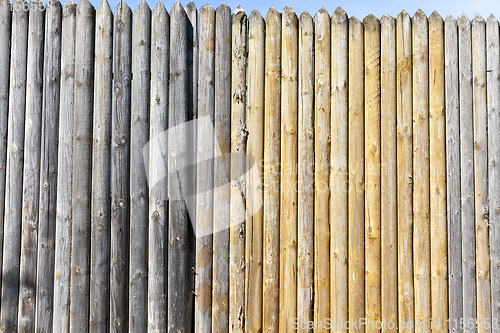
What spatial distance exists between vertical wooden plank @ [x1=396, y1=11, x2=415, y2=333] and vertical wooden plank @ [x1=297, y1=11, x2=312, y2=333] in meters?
0.72

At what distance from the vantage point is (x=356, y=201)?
2484 millimetres

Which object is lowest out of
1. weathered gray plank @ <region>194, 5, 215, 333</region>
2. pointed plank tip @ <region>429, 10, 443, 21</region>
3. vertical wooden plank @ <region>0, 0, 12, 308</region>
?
weathered gray plank @ <region>194, 5, 215, 333</region>

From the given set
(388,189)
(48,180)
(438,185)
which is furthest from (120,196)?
(438,185)

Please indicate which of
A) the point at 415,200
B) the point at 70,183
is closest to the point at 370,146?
the point at 415,200

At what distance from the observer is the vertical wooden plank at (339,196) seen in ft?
8.07

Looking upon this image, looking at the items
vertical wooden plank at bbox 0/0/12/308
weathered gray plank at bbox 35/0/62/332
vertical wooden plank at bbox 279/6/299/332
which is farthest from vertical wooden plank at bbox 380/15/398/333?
vertical wooden plank at bbox 0/0/12/308

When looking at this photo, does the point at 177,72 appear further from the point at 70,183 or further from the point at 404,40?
the point at 404,40

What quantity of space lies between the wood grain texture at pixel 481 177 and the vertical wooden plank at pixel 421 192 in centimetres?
44

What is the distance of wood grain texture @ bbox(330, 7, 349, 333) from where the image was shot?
2459 mm

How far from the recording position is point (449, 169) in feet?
8.42

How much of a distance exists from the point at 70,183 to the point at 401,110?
8.90ft

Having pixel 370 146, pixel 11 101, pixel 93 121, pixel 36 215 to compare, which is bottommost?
pixel 36 215

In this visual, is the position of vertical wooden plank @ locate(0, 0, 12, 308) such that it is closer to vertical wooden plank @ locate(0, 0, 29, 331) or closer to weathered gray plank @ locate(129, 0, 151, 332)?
vertical wooden plank @ locate(0, 0, 29, 331)

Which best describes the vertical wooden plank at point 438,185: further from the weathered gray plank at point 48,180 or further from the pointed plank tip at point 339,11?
the weathered gray plank at point 48,180
